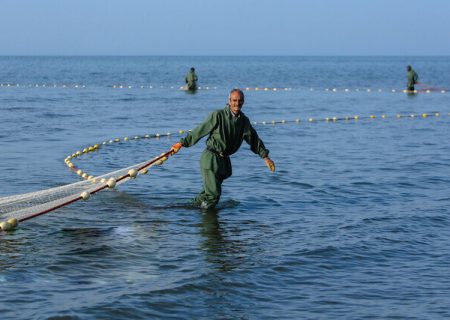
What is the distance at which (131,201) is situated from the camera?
43.1 ft

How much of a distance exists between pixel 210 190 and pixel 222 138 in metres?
Result: 0.95

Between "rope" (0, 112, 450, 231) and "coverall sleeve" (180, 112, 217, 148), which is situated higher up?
"coverall sleeve" (180, 112, 217, 148)

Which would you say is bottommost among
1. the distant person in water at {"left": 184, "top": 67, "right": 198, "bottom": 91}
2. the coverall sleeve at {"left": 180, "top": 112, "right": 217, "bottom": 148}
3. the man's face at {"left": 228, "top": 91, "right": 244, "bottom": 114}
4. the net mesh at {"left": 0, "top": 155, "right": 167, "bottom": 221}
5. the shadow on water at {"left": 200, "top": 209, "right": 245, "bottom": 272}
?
the shadow on water at {"left": 200, "top": 209, "right": 245, "bottom": 272}

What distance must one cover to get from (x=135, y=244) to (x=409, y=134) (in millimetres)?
15942

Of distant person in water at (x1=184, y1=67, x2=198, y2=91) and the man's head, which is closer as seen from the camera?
the man's head

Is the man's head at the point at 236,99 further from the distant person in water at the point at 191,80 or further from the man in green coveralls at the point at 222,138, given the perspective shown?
the distant person in water at the point at 191,80

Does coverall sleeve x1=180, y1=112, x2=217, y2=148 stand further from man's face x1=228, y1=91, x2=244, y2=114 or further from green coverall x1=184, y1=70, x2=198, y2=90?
green coverall x1=184, y1=70, x2=198, y2=90

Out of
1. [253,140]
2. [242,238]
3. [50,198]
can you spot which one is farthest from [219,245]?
[50,198]

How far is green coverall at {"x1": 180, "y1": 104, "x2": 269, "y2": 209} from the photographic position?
1114 cm

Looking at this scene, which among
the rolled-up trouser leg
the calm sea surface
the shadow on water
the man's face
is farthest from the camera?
the rolled-up trouser leg

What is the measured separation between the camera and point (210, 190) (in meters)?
11.8

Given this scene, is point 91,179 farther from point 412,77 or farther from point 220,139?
point 412,77

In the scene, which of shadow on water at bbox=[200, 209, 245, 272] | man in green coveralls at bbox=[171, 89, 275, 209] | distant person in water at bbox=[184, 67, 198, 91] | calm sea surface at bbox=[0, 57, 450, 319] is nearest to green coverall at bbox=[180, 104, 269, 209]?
man in green coveralls at bbox=[171, 89, 275, 209]

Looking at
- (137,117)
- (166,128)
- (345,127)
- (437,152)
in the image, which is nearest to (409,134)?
(345,127)
